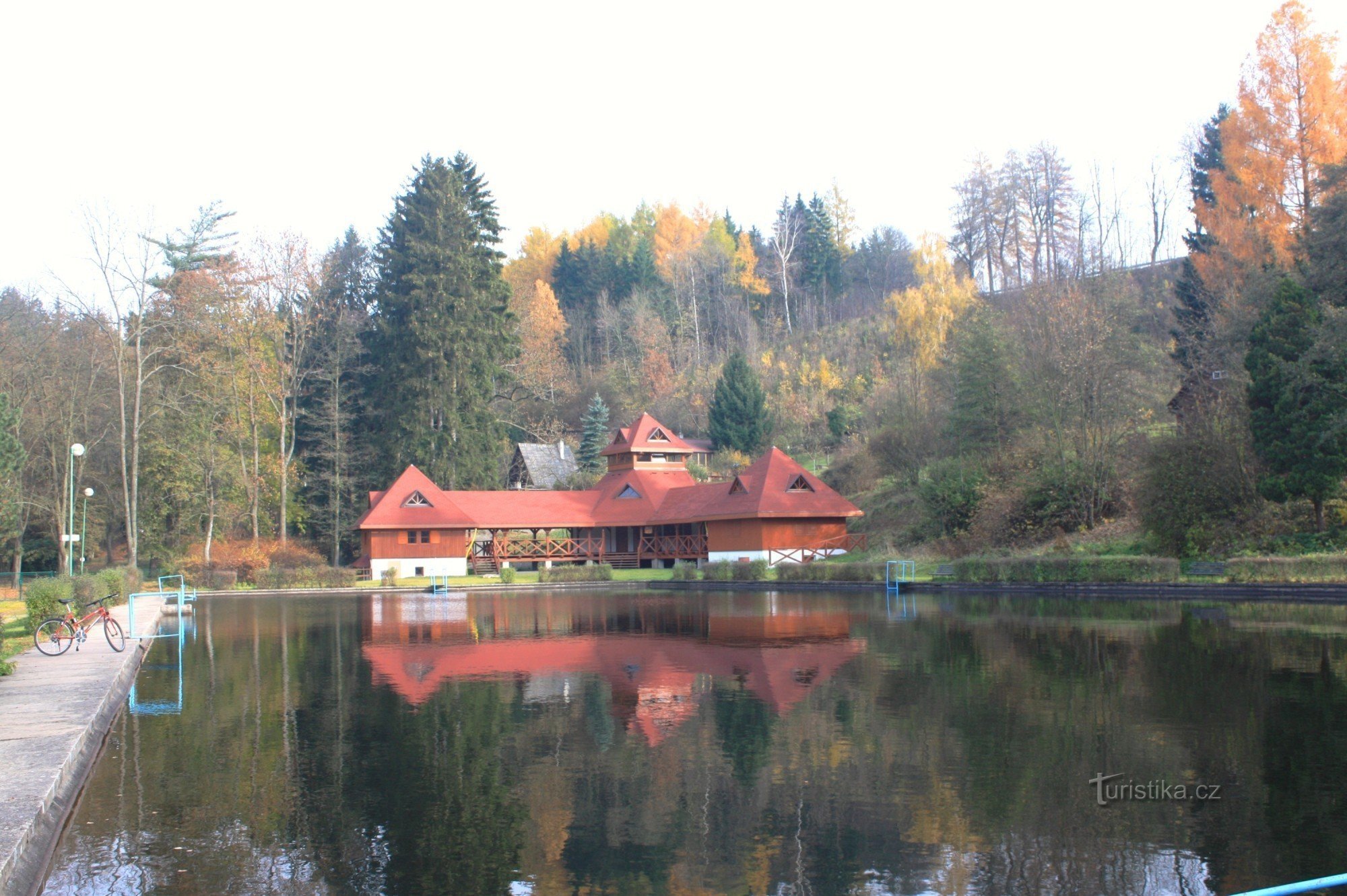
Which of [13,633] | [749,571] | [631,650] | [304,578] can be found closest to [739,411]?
[749,571]

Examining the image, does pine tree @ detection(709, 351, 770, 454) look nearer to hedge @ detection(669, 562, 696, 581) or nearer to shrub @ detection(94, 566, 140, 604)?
hedge @ detection(669, 562, 696, 581)

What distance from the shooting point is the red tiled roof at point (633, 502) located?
46.5 metres

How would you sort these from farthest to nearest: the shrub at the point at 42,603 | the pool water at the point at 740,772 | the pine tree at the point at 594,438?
1. the pine tree at the point at 594,438
2. the shrub at the point at 42,603
3. the pool water at the point at 740,772

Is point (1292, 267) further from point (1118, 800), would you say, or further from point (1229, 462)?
point (1118, 800)

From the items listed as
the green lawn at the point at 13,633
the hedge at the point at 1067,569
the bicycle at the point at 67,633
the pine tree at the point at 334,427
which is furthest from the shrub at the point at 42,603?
the pine tree at the point at 334,427

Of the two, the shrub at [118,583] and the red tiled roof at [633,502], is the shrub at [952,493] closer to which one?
the red tiled roof at [633,502]

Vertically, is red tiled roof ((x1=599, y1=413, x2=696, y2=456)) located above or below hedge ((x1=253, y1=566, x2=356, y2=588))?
above

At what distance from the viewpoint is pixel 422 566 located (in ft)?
163

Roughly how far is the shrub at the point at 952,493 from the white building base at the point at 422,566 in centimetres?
2180

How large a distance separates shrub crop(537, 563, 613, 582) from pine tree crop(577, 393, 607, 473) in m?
20.2

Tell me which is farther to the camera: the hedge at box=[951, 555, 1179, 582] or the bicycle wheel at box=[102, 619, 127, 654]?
the hedge at box=[951, 555, 1179, 582]

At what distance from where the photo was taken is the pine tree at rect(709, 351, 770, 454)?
65188 mm

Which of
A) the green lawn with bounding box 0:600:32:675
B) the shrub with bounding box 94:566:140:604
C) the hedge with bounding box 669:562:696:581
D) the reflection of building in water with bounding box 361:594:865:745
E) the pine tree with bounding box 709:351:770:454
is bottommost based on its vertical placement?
the reflection of building in water with bounding box 361:594:865:745
